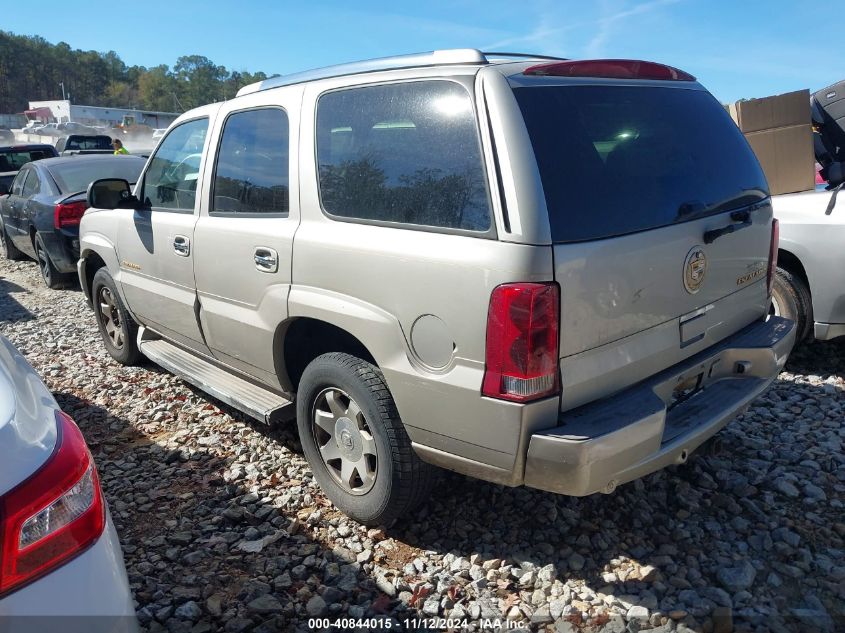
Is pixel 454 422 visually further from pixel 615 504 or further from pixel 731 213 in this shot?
pixel 731 213

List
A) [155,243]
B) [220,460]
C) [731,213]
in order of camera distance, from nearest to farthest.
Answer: [731,213] < [220,460] < [155,243]

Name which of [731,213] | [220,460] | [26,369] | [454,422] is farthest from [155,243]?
[731,213]

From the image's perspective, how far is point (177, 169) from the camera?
4113mm

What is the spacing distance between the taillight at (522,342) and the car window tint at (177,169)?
2.41 meters

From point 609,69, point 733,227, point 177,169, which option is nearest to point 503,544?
point 733,227

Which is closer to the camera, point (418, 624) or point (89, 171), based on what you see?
point (418, 624)

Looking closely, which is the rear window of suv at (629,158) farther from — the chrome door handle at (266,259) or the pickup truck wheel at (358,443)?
the chrome door handle at (266,259)

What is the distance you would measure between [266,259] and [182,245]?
97 centimetres

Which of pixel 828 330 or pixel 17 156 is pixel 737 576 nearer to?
pixel 828 330

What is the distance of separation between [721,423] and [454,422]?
3.83 ft

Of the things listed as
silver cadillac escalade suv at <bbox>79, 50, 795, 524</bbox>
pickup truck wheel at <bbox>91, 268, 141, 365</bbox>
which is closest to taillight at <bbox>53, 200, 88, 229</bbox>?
pickup truck wheel at <bbox>91, 268, 141, 365</bbox>

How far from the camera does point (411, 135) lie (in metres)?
2.58

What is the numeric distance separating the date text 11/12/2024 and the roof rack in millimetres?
2159

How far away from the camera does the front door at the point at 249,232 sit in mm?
3098
